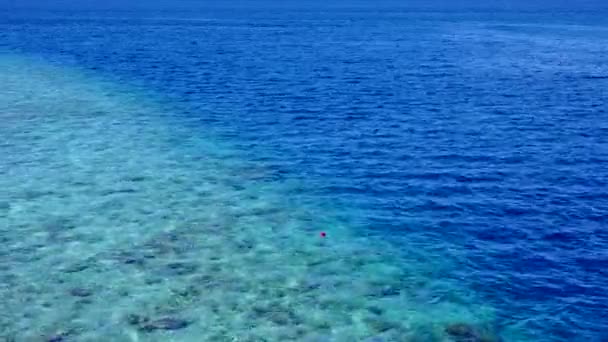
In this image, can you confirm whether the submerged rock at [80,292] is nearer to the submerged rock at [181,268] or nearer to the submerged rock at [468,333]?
the submerged rock at [181,268]

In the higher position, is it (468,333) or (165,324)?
(468,333)

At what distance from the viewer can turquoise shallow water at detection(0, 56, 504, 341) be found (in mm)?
21531

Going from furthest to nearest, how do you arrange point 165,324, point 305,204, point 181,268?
1. point 305,204
2. point 181,268
3. point 165,324

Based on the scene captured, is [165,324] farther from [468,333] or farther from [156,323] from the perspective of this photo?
[468,333]

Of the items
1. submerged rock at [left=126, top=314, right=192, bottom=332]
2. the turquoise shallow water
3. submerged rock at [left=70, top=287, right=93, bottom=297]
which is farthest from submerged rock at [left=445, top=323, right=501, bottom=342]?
submerged rock at [left=70, top=287, right=93, bottom=297]

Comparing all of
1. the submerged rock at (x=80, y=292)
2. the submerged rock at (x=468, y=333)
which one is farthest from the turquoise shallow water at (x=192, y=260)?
the submerged rock at (x=468, y=333)

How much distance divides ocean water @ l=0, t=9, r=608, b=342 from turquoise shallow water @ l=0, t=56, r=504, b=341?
0.10m

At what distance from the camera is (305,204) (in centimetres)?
3234

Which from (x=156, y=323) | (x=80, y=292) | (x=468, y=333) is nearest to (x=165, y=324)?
(x=156, y=323)

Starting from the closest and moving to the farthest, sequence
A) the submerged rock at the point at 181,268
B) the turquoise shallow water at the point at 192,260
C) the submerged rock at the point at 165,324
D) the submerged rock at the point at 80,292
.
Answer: the submerged rock at the point at 165,324 < the turquoise shallow water at the point at 192,260 < the submerged rock at the point at 80,292 < the submerged rock at the point at 181,268

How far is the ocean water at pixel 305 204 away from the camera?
72.9ft

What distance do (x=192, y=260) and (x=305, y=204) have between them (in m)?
7.96

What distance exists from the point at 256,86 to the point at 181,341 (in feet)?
141

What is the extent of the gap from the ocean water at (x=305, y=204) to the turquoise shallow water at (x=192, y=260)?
97 millimetres
